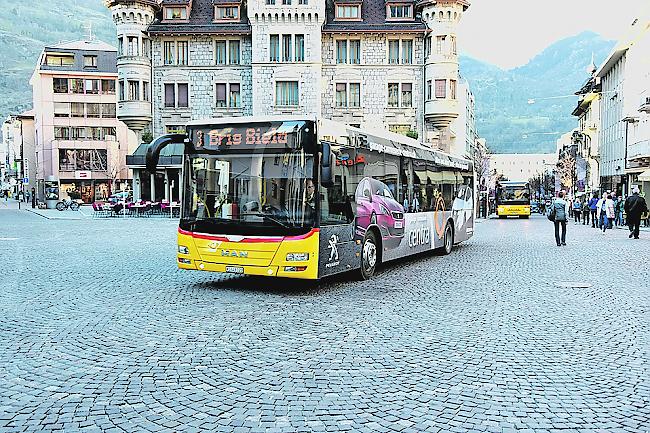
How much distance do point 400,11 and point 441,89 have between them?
7266mm

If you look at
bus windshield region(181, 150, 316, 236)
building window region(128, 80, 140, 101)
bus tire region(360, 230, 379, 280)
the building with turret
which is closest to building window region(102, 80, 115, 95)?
the building with turret

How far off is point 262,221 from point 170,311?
2.48 meters

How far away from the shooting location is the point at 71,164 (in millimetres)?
92938

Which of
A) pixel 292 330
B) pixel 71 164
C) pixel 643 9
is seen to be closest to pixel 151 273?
pixel 292 330

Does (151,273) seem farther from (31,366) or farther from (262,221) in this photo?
(31,366)

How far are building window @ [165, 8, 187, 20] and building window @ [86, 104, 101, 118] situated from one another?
120 ft

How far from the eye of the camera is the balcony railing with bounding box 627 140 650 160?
4747 cm

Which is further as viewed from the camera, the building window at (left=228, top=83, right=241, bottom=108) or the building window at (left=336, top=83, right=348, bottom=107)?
the building window at (left=228, top=83, right=241, bottom=108)

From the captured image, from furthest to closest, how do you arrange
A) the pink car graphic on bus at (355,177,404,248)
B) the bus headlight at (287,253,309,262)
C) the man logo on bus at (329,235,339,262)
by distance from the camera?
the pink car graphic on bus at (355,177,404,248), the man logo on bus at (329,235,339,262), the bus headlight at (287,253,309,262)

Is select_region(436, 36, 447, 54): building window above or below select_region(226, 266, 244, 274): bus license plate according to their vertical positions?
above

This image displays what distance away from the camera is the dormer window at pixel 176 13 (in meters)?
60.1

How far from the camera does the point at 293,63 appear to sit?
191 feet

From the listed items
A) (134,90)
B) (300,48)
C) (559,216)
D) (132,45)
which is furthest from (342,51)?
(559,216)

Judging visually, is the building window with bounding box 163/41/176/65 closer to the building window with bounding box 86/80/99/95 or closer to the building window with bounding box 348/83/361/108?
→ the building window with bounding box 348/83/361/108
